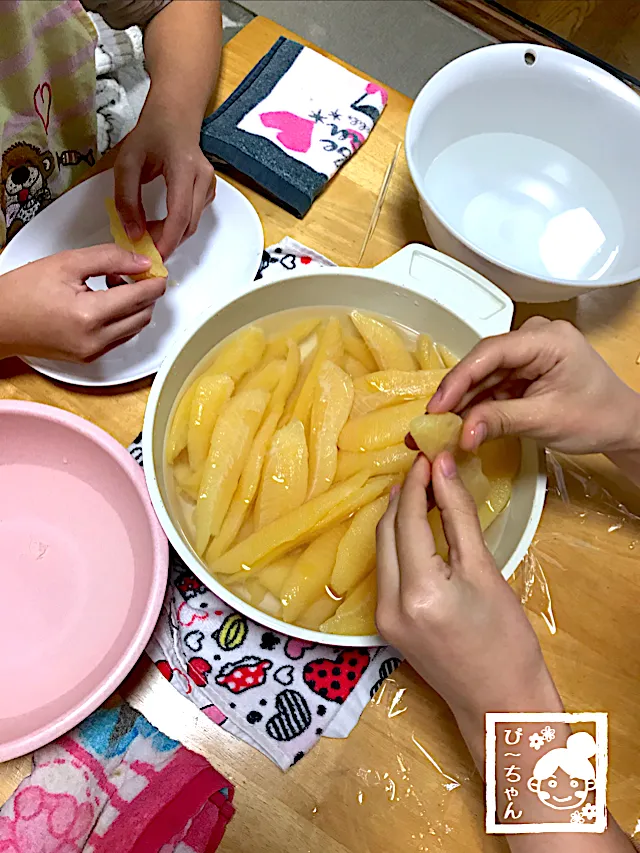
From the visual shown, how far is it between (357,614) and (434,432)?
187mm

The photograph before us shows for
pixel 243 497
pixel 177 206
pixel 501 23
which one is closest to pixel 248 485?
pixel 243 497

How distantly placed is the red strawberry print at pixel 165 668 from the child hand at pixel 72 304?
0.32 meters

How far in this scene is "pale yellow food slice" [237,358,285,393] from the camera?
0.72m

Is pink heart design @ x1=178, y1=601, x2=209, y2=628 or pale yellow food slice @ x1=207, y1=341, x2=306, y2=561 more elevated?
pale yellow food slice @ x1=207, y1=341, x2=306, y2=561

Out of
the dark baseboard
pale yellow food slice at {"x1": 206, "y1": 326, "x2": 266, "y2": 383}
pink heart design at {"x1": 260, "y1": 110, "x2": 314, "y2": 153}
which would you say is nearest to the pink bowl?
pale yellow food slice at {"x1": 206, "y1": 326, "x2": 266, "y2": 383}

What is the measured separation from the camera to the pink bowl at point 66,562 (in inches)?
23.6

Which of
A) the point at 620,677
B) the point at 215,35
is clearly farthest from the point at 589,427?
the point at 215,35

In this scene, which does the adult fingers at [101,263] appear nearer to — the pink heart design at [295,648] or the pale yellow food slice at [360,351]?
the pale yellow food slice at [360,351]

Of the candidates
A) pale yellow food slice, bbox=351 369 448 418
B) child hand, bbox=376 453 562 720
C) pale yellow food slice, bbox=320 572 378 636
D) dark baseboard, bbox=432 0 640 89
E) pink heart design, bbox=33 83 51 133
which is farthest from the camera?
dark baseboard, bbox=432 0 640 89

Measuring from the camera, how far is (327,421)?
0.69m

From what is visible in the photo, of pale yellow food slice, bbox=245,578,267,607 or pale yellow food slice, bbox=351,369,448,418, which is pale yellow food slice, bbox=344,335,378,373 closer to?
pale yellow food slice, bbox=351,369,448,418

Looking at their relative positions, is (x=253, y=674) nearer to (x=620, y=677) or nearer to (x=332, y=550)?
(x=332, y=550)

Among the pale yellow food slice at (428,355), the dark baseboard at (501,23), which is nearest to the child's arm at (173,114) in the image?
the pale yellow food slice at (428,355)

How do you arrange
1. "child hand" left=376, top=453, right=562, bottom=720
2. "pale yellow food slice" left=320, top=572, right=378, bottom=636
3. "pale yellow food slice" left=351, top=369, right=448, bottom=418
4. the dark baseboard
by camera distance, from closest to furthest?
"child hand" left=376, top=453, right=562, bottom=720 → "pale yellow food slice" left=320, top=572, right=378, bottom=636 → "pale yellow food slice" left=351, top=369, right=448, bottom=418 → the dark baseboard
